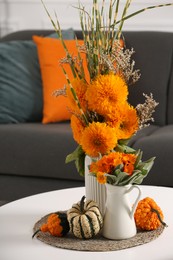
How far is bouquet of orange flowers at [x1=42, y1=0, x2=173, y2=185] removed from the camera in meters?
1.70

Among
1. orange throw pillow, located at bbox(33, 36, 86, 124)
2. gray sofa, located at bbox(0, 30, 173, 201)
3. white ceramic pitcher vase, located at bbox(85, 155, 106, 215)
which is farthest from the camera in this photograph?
orange throw pillow, located at bbox(33, 36, 86, 124)

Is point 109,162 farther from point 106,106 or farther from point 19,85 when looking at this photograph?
point 19,85

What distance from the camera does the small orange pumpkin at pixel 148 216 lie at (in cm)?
182

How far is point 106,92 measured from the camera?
1.72 metres

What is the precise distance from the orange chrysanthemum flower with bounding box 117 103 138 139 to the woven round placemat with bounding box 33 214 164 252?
0.28 m

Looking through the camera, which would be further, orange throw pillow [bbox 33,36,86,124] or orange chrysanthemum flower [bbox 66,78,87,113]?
orange throw pillow [bbox 33,36,86,124]

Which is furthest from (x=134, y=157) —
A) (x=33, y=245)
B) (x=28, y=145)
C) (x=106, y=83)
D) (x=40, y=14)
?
(x=40, y=14)

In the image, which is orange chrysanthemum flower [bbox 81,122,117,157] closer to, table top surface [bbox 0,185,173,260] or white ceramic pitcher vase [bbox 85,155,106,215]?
white ceramic pitcher vase [bbox 85,155,106,215]

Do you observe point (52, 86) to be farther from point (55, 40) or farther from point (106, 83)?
point (106, 83)

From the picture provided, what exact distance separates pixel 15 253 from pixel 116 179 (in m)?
0.33

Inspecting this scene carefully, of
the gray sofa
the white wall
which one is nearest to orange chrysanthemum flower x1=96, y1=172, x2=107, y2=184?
the gray sofa

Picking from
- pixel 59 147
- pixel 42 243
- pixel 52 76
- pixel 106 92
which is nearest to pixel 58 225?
pixel 42 243

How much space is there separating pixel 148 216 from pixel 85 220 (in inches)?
7.7

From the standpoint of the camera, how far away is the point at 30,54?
3652 mm
